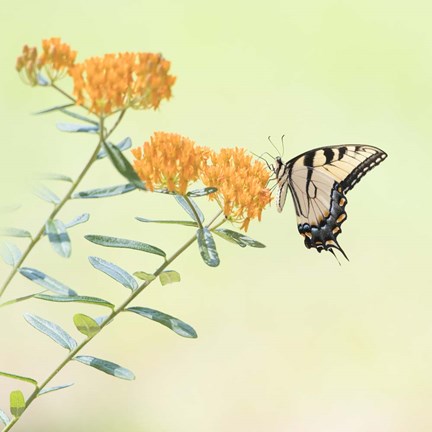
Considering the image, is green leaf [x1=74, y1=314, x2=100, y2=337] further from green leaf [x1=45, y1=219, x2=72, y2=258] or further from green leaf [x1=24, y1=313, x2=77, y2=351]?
green leaf [x1=45, y1=219, x2=72, y2=258]

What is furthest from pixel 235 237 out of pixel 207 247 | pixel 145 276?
pixel 145 276

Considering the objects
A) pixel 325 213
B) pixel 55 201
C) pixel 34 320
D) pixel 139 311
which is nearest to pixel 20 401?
pixel 34 320

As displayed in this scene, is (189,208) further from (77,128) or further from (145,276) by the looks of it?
(77,128)

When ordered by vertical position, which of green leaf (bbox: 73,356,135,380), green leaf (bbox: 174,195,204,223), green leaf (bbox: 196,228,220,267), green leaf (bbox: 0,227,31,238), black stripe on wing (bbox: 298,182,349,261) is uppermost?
black stripe on wing (bbox: 298,182,349,261)

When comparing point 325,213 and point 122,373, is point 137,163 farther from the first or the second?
point 325,213

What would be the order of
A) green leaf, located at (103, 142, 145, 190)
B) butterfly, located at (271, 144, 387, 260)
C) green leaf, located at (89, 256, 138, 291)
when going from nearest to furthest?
green leaf, located at (103, 142, 145, 190) → green leaf, located at (89, 256, 138, 291) → butterfly, located at (271, 144, 387, 260)

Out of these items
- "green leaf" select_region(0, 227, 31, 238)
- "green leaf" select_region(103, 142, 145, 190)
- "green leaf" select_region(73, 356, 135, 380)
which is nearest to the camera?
"green leaf" select_region(103, 142, 145, 190)

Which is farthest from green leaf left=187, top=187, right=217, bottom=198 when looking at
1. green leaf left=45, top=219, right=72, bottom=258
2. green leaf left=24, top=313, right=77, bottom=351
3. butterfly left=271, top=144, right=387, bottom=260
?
butterfly left=271, top=144, right=387, bottom=260
